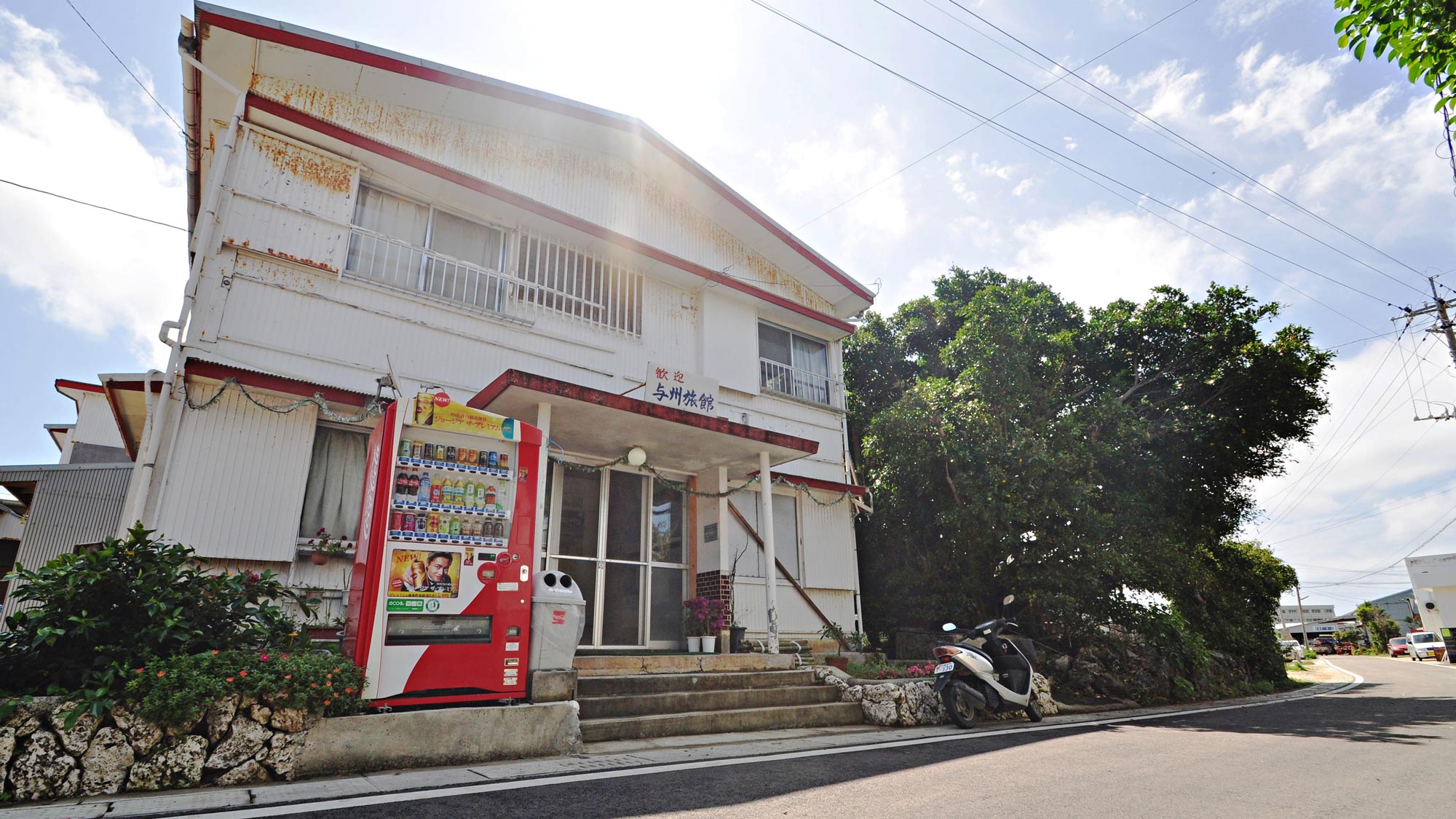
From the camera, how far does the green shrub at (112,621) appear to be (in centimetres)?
431

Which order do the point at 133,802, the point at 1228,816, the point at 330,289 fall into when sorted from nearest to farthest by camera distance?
the point at 133,802, the point at 1228,816, the point at 330,289

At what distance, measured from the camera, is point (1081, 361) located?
15.3m

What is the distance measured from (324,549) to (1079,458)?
10.6 m

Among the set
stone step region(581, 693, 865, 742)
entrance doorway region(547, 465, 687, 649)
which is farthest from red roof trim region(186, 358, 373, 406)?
stone step region(581, 693, 865, 742)

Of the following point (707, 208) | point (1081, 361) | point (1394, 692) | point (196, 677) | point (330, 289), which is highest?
point (707, 208)

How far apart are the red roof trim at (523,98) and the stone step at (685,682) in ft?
25.0

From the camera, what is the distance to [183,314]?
7000 mm

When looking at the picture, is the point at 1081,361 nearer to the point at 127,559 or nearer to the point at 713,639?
the point at 713,639

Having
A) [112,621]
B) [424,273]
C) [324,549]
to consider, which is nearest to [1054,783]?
[112,621]

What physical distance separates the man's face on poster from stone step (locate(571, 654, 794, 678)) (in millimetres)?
1780

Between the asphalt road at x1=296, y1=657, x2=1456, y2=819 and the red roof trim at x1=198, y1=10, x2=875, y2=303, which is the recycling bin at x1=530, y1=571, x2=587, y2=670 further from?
the red roof trim at x1=198, y1=10, x2=875, y2=303

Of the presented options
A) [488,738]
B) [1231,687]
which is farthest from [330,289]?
[1231,687]

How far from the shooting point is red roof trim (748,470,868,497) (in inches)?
456

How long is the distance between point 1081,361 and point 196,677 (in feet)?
51.8
